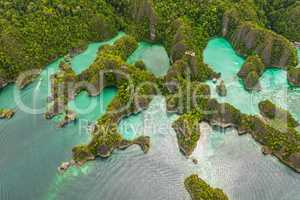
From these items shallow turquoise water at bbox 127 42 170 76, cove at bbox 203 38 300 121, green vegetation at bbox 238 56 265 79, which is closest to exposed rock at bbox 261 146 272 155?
cove at bbox 203 38 300 121

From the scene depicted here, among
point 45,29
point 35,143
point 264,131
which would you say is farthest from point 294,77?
point 45,29

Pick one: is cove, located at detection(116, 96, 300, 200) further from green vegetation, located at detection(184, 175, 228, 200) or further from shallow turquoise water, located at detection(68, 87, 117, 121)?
shallow turquoise water, located at detection(68, 87, 117, 121)

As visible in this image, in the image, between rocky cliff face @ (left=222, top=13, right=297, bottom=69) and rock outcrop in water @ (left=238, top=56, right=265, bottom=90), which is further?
rocky cliff face @ (left=222, top=13, right=297, bottom=69)

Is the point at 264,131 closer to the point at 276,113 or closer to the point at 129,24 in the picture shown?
the point at 276,113

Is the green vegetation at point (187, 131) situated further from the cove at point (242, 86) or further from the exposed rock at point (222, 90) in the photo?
the cove at point (242, 86)

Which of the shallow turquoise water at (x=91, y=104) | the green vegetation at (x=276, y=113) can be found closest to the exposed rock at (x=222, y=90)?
the green vegetation at (x=276, y=113)

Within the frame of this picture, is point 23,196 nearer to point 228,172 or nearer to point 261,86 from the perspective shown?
point 228,172
